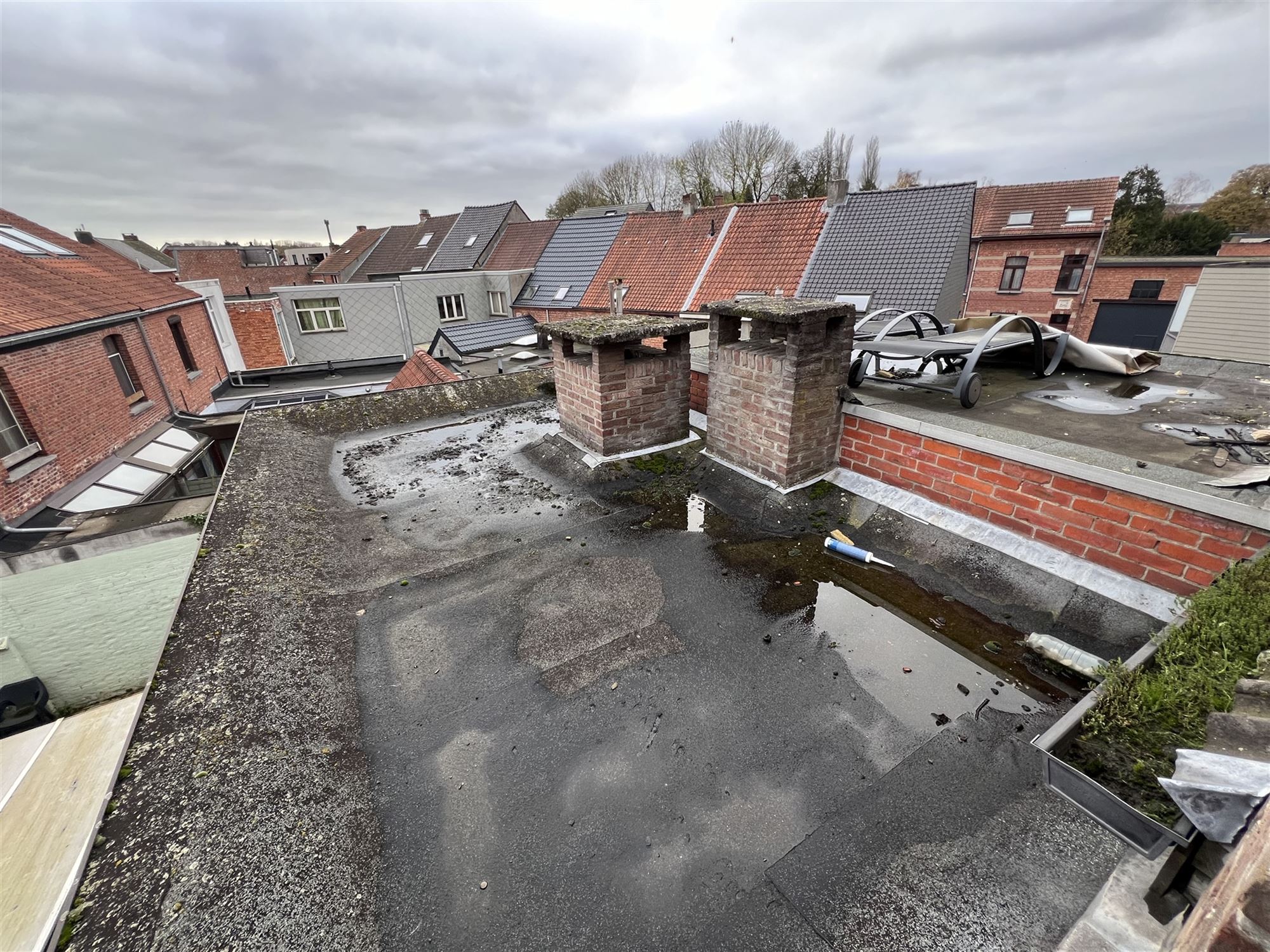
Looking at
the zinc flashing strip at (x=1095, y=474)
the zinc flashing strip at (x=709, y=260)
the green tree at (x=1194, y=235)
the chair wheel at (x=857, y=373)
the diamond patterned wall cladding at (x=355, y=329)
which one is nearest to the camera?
the zinc flashing strip at (x=1095, y=474)

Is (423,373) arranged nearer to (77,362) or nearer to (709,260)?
(77,362)

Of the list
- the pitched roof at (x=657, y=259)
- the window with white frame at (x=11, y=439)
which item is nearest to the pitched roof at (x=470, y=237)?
the pitched roof at (x=657, y=259)

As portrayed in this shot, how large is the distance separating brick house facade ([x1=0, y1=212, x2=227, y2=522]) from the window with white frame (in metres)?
0.02

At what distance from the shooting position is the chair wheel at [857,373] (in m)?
4.55

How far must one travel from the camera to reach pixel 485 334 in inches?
561

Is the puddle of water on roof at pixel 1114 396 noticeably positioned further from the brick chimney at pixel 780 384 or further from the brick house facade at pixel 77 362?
the brick house facade at pixel 77 362

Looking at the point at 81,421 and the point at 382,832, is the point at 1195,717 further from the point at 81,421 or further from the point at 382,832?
the point at 81,421

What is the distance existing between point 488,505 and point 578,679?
212 cm

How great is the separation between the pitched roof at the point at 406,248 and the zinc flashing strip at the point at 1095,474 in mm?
32932

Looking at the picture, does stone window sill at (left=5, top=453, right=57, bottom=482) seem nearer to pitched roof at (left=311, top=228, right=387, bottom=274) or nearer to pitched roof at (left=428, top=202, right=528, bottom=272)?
pitched roof at (left=428, top=202, right=528, bottom=272)

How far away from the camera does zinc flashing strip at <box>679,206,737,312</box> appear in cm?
1906

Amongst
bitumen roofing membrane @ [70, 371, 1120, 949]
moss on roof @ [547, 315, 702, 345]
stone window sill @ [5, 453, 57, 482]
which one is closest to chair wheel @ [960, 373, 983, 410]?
bitumen roofing membrane @ [70, 371, 1120, 949]

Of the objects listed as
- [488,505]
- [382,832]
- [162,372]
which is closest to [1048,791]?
[382,832]

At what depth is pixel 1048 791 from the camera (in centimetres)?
187
